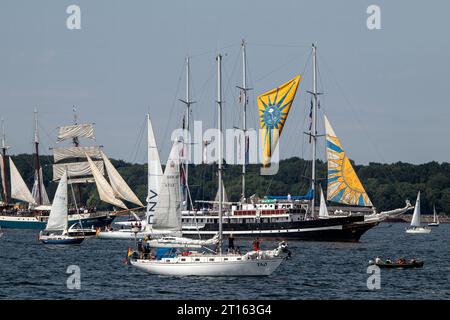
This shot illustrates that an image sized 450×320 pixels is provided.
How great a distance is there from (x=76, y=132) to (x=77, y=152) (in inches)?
155

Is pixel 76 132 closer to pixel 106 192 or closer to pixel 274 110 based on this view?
pixel 106 192

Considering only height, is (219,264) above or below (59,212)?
below

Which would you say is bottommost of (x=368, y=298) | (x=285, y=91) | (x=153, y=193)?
(x=368, y=298)

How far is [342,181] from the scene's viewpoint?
12150 cm

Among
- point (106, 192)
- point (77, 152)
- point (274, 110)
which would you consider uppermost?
point (274, 110)

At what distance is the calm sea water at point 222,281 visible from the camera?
6134 cm

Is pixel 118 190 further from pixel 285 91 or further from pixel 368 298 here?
pixel 368 298

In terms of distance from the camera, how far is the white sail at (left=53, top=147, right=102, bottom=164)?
7269 inches

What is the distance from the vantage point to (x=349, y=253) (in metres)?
100

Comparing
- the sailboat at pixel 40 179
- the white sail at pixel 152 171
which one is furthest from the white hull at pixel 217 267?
the sailboat at pixel 40 179

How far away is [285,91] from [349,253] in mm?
32062
